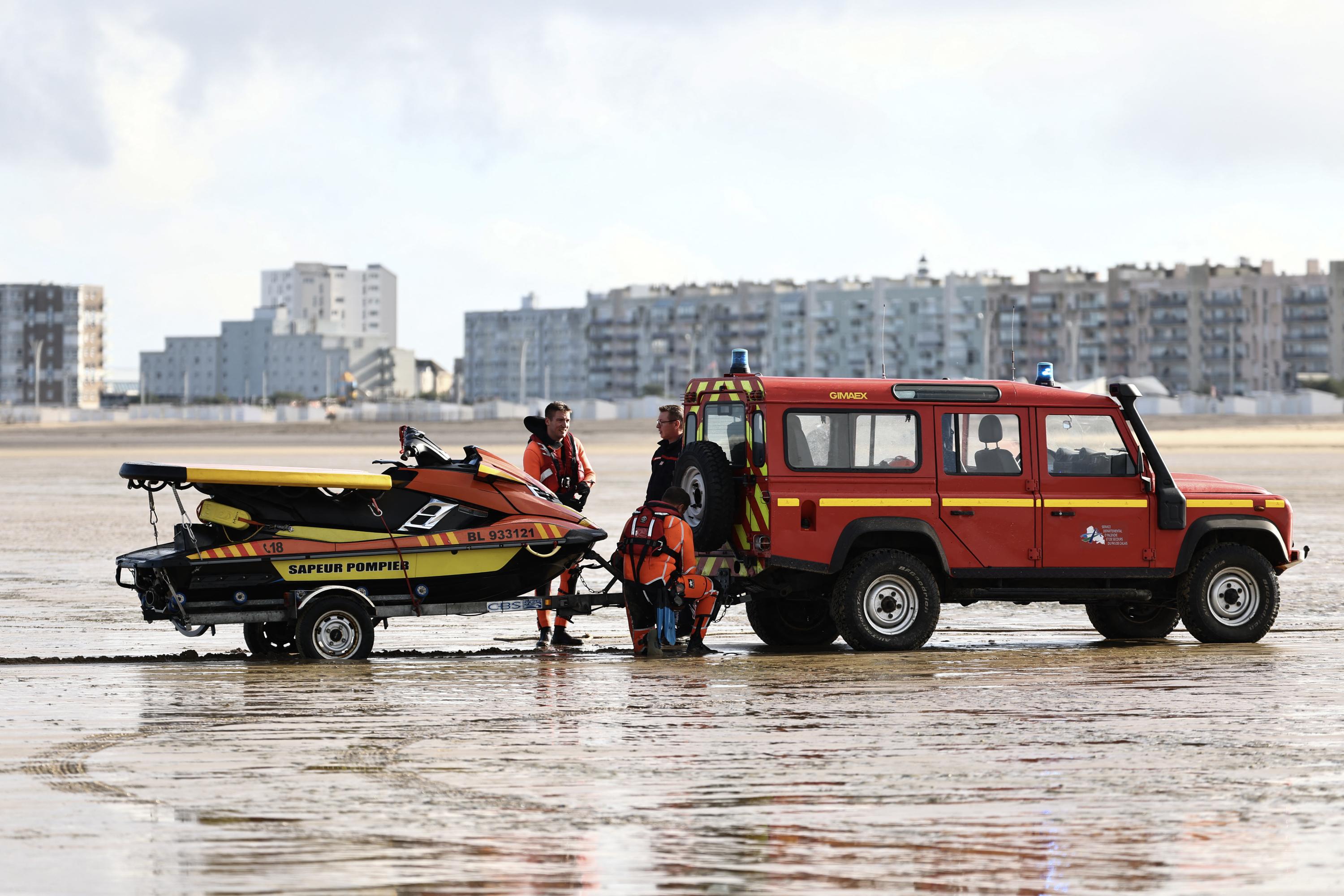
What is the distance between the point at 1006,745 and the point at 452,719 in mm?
2736

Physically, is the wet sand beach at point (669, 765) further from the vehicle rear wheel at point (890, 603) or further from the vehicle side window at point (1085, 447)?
the vehicle side window at point (1085, 447)

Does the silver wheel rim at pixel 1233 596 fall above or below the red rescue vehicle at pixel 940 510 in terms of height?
below

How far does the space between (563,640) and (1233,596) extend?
4609 mm

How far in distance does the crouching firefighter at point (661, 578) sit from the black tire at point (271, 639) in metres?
2.18

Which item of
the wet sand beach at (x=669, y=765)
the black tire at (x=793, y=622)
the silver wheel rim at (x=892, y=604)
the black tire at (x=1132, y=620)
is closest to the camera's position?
the wet sand beach at (x=669, y=765)

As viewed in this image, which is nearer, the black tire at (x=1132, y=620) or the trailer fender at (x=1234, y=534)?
the trailer fender at (x=1234, y=534)

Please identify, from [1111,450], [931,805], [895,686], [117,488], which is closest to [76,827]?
[931,805]

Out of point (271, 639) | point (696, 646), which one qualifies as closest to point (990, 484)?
point (696, 646)

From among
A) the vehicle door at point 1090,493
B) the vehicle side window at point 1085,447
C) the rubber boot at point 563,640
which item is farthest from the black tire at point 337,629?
the vehicle side window at point 1085,447

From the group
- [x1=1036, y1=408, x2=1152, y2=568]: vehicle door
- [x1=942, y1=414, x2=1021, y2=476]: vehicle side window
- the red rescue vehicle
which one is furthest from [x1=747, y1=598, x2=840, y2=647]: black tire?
[x1=1036, y1=408, x2=1152, y2=568]: vehicle door

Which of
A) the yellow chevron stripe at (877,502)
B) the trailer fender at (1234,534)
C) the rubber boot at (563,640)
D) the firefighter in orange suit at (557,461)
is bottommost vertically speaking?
the rubber boot at (563,640)

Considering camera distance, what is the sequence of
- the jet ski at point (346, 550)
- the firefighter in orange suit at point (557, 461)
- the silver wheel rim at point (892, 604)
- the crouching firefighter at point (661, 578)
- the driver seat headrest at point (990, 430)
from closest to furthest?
the jet ski at point (346, 550), the crouching firefighter at point (661, 578), the silver wheel rim at point (892, 604), the driver seat headrest at point (990, 430), the firefighter in orange suit at point (557, 461)

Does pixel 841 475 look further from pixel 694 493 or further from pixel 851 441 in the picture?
pixel 694 493

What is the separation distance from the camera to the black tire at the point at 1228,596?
12.9m
